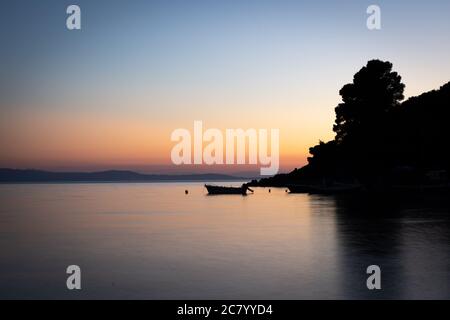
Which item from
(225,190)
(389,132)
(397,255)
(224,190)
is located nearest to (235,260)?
(397,255)

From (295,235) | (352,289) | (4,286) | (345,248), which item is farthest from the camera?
(295,235)

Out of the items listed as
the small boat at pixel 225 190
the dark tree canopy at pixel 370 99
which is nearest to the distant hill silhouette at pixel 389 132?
the dark tree canopy at pixel 370 99

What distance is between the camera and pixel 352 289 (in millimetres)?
17016

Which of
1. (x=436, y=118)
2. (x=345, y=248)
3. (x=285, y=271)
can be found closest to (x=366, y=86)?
(x=436, y=118)

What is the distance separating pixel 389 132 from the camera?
92.5m

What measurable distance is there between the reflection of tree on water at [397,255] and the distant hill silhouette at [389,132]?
5131cm

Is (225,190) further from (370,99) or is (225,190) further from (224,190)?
(370,99)

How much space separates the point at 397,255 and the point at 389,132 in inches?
2883

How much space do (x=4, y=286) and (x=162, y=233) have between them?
66.0 ft

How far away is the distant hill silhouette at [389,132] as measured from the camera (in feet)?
306

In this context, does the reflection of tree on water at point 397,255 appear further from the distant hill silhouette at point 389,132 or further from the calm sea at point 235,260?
the distant hill silhouette at point 389,132

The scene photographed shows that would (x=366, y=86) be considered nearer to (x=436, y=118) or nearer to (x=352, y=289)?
(x=436, y=118)

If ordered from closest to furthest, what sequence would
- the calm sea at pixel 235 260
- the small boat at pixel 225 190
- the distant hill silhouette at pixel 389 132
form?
the calm sea at pixel 235 260, the distant hill silhouette at pixel 389 132, the small boat at pixel 225 190
